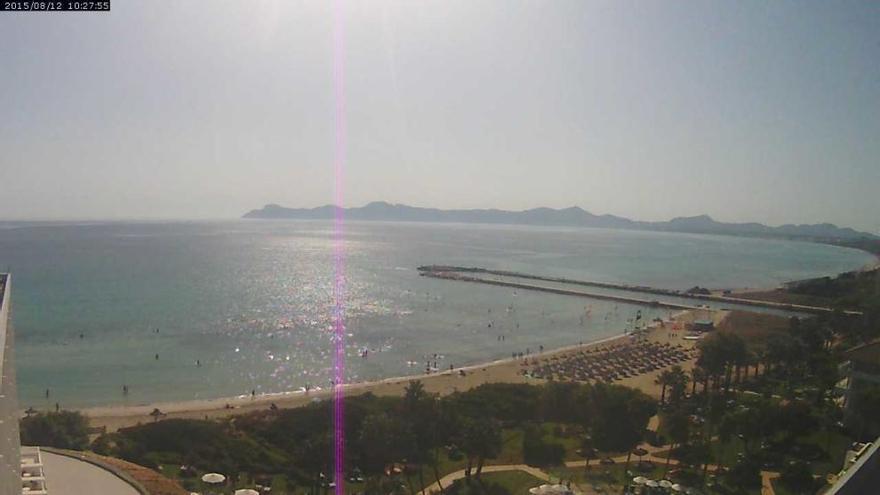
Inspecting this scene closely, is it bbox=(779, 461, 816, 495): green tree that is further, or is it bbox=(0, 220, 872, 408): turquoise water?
bbox=(0, 220, 872, 408): turquoise water

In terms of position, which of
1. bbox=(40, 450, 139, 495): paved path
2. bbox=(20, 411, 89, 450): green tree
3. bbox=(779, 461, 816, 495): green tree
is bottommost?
bbox=(20, 411, 89, 450): green tree

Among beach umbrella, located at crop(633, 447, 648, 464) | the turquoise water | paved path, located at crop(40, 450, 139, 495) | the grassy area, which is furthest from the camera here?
the turquoise water

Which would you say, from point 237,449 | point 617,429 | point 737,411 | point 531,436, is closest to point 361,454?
point 237,449

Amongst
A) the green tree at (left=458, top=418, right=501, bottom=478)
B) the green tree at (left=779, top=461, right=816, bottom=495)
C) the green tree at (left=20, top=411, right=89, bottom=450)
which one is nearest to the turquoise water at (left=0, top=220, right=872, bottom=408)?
the green tree at (left=20, top=411, right=89, bottom=450)

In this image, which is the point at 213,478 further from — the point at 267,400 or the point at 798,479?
the point at 798,479

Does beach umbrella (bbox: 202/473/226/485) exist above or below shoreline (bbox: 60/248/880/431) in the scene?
above

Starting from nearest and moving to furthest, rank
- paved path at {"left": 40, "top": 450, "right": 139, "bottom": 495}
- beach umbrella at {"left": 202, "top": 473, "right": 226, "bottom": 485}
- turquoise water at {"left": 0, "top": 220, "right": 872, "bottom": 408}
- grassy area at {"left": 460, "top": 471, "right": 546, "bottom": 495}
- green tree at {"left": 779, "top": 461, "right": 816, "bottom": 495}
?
paved path at {"left": 40, "top": 450, "right": 139, "bottom": 495} → green tree at {"left": 779, "top": 461, "right": 816, "bottom": 495} → grassy area at {"left": 460, "top": 471, "right": 546, "bottom": 495} → beach umbrella at {"left": 202, "top": 473, "right": 226, "bottom": 485} → turquoise water at {"left": 0, "top": 220, "right": 872, "bottom": 408}

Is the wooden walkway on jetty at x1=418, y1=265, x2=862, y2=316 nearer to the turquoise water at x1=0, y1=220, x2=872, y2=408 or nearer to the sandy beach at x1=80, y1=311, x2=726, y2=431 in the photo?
the turquoise water at x1=0, y1=220, x2=872, y2=408

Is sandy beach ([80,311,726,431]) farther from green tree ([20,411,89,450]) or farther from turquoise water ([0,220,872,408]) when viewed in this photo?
green tree ([20,411,89,450])
